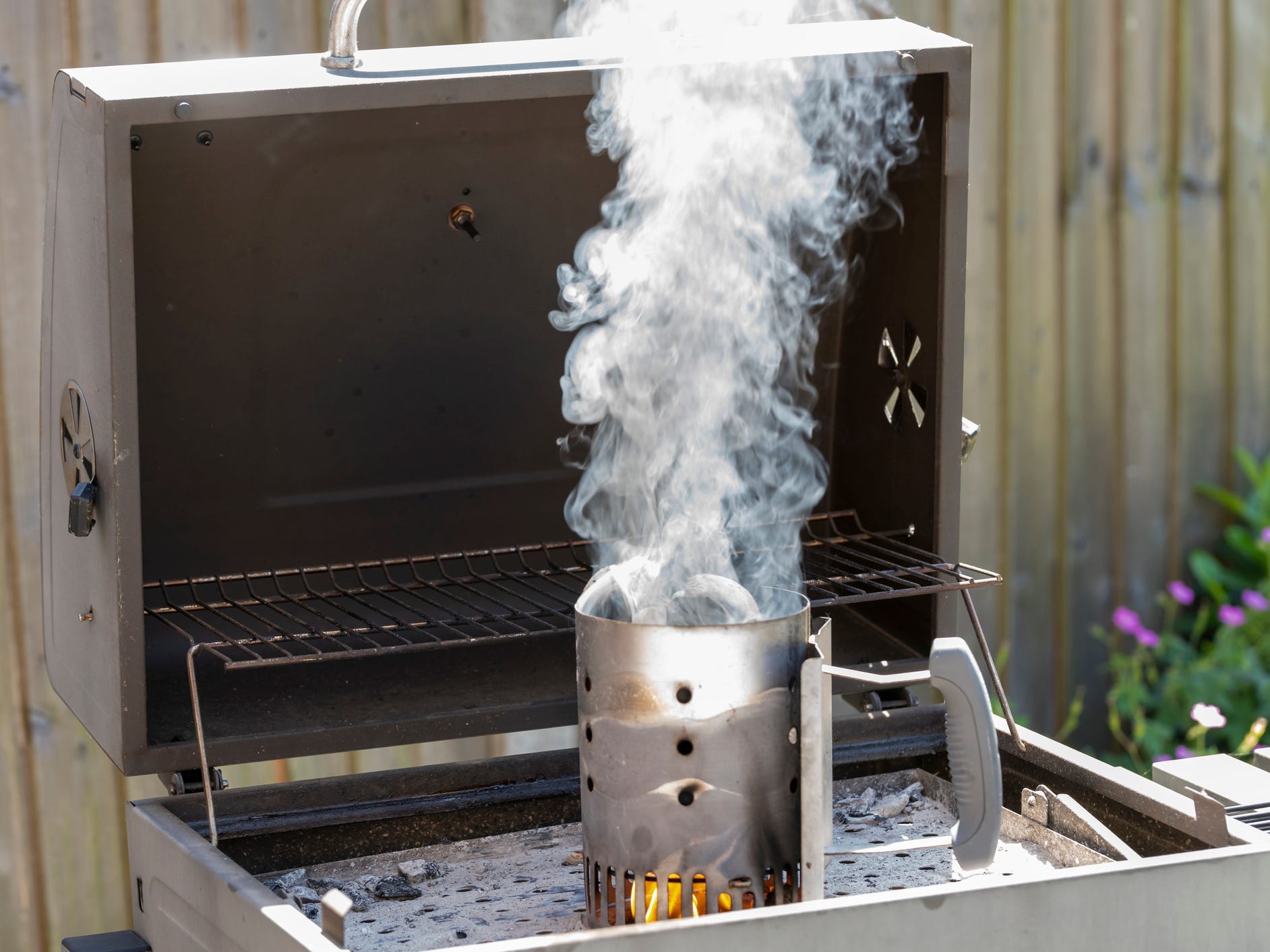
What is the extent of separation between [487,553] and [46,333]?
469 millimetres

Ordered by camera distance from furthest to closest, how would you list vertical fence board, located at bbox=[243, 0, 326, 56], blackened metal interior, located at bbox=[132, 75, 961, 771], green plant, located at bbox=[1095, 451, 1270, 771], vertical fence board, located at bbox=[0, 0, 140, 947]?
1. green plant, located at bbox=[1095, 451, 1270, 771]
2. vertical fence board, located at bbox=[243, 0, 326, 56]
3. vertical fence board, located at bbox=[0, 0, 140, 947]
4. blackened metal interior, located at bbox=[132, 75, 961, 771]

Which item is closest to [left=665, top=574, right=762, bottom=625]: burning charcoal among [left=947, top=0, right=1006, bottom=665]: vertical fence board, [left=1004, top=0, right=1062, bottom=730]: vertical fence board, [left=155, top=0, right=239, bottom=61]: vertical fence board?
[left=155, top=0, right=239, bottom=61]: vertical fence board

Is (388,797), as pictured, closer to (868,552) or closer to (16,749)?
(868,552)

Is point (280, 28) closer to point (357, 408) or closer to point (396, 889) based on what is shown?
point (357, 408)

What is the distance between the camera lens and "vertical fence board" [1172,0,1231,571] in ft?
9.95

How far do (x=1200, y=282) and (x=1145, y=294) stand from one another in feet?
0.42

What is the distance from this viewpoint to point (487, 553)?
1665 mm

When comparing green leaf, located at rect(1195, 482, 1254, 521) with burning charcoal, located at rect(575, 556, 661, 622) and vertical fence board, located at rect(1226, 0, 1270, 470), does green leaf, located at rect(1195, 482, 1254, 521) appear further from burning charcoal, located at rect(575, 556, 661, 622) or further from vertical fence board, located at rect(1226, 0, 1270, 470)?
burning charcoal, located at rect(575, 556, 661, 622)

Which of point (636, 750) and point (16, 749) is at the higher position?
point (636, 750)

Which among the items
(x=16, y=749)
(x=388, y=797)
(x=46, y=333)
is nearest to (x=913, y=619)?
(x=388, y=797)

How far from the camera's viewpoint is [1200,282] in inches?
121

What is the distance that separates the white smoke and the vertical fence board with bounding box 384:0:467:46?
33.3 inches

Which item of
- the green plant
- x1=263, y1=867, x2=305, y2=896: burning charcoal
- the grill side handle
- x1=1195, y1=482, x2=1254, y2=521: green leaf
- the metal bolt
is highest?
the grill side handle

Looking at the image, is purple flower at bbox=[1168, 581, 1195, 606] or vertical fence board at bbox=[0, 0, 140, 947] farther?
purple flower at bbox=[1168, 581, 1195, 606]
